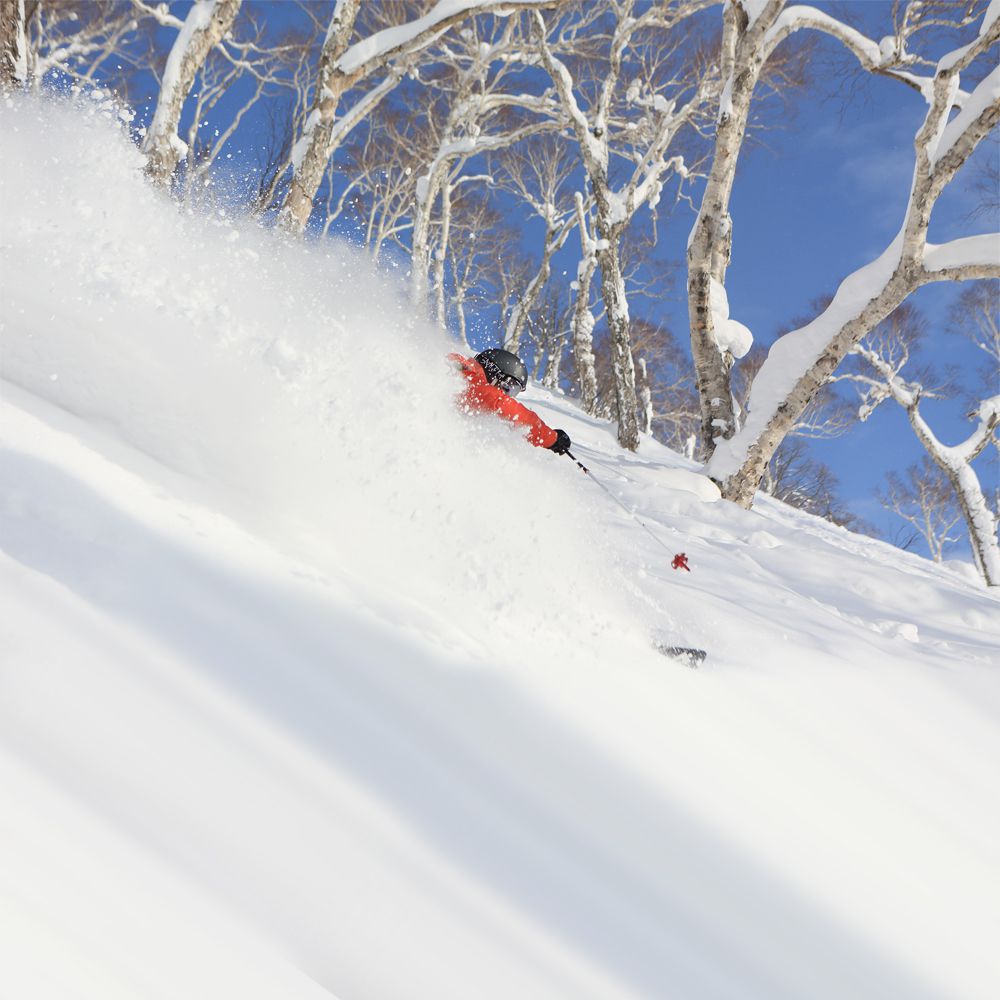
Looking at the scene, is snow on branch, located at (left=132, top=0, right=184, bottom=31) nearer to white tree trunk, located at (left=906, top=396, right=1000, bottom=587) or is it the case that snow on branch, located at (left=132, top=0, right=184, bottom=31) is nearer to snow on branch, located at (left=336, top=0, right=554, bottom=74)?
snow on branch, located at (left=336, top=0, right=554, bottom=74)

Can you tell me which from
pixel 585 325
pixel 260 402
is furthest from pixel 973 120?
pixel 585 325

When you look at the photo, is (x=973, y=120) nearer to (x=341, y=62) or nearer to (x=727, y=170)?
(x=727, y=170)

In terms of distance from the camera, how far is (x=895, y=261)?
17.1ft

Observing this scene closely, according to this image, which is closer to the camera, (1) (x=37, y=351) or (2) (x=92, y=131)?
(1) (x=37, y=351)

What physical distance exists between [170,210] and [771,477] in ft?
59.2

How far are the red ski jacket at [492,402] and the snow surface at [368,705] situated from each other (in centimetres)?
34

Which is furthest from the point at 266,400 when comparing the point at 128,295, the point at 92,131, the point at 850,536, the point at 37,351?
the point at 850,536

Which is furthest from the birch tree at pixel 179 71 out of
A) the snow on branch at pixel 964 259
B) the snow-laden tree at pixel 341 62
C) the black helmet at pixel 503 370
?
the snow on branch at pixel 964 259

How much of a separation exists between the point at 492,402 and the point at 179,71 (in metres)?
4.31

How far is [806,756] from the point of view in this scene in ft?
7.14

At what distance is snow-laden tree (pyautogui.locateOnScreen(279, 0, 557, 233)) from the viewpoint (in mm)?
5520

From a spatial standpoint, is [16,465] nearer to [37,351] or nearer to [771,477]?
[37,351]

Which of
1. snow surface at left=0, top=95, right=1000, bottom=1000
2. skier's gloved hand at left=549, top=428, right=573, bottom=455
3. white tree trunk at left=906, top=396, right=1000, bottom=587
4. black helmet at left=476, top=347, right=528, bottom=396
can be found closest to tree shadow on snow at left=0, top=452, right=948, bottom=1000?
snow surface at left=0, top=95, right=1000, bottom=1000

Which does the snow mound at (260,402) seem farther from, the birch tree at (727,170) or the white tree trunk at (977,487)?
the white tree trunk at (977,487)
